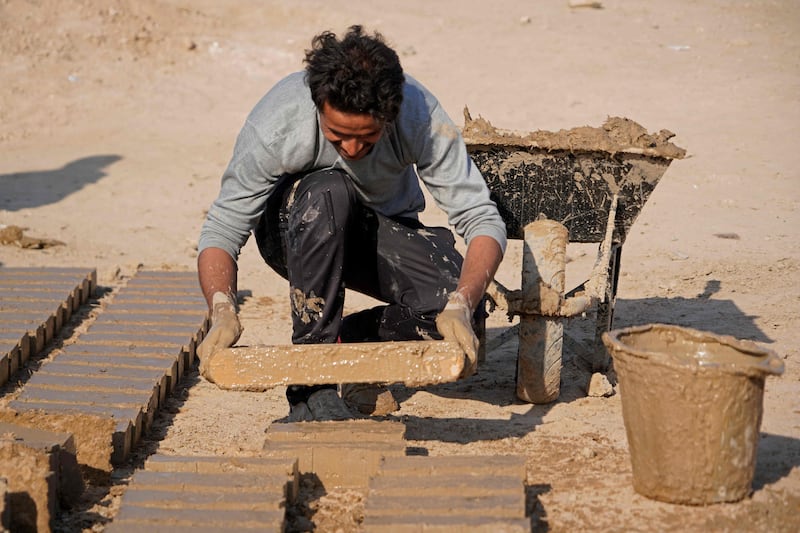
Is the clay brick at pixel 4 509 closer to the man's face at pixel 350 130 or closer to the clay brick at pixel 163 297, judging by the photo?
the man's face at pixel 350 130

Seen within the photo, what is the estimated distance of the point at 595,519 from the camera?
10.1ft

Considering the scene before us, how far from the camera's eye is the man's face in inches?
136

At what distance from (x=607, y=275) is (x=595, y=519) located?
150 centimetres

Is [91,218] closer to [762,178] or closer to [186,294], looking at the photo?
[186,294]

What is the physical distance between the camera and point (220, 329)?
11.5ft

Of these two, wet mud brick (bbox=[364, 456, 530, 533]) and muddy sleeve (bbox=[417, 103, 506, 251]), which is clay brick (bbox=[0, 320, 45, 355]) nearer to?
muddy sleeve (bbox=[417, 103, 506, 251])

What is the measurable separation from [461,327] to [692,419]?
0.89 m

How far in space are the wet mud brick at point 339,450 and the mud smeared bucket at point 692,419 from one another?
0.83 metres

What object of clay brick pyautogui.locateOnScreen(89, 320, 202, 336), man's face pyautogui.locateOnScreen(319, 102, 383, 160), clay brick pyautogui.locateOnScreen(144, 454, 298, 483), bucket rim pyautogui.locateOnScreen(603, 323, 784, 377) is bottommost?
clay brick pyautogui.locateOnScreen(89, 320, 202, 336)

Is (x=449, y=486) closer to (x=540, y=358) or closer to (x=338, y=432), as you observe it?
(x=338, y=432)

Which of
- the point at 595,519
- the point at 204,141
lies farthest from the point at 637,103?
the point at 595,519

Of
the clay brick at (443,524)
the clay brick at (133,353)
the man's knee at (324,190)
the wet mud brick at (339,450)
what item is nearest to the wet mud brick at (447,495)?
the clay brick at (443,524)

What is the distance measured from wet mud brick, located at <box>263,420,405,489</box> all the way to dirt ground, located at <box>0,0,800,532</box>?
8cm

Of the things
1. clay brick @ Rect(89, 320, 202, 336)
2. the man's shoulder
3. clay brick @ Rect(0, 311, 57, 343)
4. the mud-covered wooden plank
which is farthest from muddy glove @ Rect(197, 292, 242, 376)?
clay brick @ Rect(0, 311, 57, 343)
